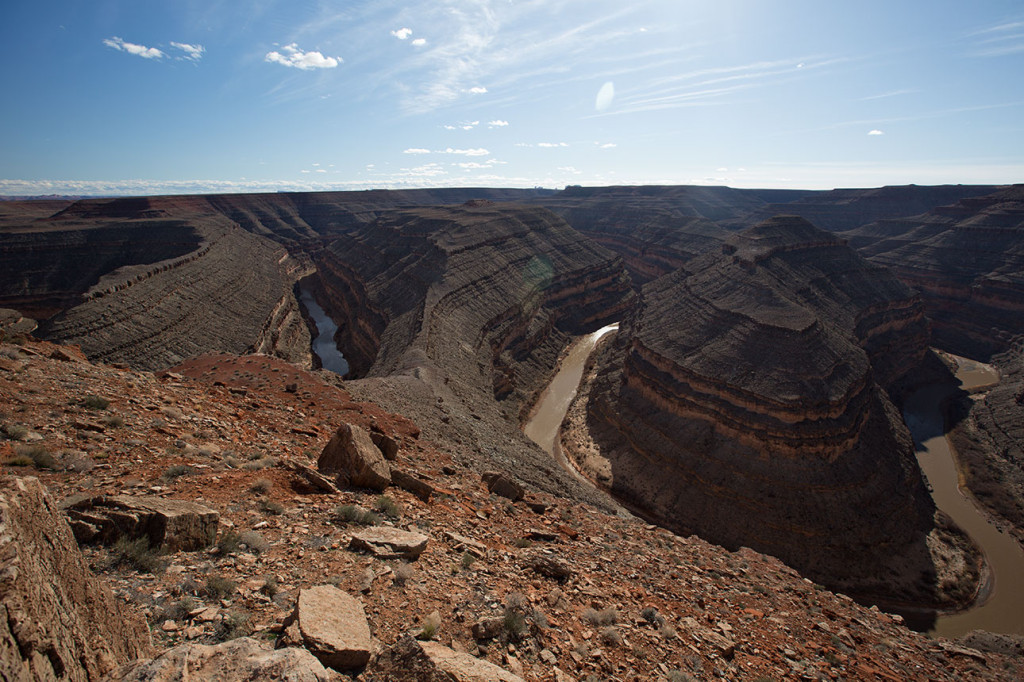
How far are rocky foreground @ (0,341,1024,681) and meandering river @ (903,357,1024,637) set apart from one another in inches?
579

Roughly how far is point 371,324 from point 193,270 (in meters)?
23.2

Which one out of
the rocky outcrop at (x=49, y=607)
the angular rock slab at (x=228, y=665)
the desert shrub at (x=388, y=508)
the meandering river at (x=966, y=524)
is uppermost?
the rocky outcrop at (x=49, y=607)

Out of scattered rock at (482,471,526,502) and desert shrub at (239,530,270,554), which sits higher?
desert shrub at (239,530,270,554)

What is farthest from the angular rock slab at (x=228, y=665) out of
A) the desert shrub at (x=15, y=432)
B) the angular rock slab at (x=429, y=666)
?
the desert shrub at (x=15, y=432)

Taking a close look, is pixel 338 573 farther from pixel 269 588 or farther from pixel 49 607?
pixel 49 607

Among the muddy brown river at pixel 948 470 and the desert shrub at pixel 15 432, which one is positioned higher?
the desert shrub at pixel 15 432

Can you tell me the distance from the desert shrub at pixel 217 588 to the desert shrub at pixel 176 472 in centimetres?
398

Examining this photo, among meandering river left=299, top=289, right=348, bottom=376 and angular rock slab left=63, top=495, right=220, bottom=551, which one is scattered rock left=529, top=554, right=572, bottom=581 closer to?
angular rock slab left=63, top=495, right=220, bottom=551

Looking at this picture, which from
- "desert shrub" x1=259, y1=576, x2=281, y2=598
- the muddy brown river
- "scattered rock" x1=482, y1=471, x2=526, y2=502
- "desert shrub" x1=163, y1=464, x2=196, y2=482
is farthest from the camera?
the muddy brown river

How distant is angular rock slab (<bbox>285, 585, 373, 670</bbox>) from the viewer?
249 inches

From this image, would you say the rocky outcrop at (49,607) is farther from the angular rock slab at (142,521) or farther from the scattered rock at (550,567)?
the scattered rock at (550,567)

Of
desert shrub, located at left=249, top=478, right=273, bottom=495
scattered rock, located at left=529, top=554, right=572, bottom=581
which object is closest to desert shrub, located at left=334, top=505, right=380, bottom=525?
desert shrub, located at left=249, top=478, right=273, bottom=495

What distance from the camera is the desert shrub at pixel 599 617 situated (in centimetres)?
963

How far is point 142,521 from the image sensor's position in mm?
8047
